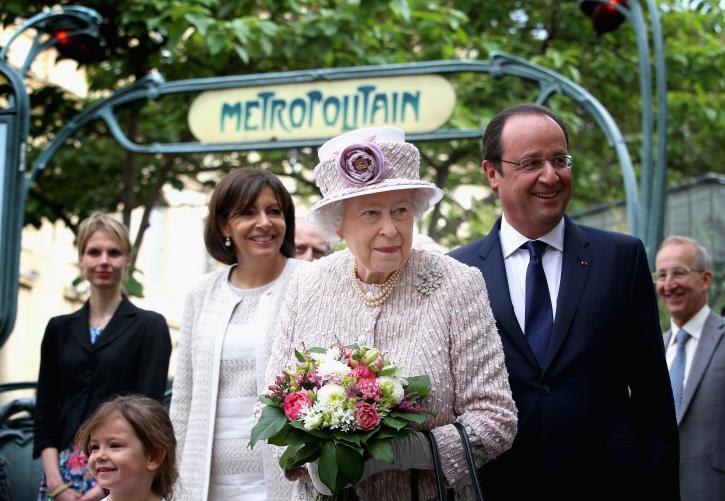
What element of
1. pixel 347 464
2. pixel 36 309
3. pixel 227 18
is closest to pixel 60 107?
pixel 227 18

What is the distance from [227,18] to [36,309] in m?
16.1

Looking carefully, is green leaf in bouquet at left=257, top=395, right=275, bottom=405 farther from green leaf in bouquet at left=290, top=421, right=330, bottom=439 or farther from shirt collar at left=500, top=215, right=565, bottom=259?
shirt collar at left=500, top=215, right=565, bottom=259

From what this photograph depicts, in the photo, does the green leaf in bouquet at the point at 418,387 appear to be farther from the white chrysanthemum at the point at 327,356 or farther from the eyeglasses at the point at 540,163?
the eyeglasses at the point at 540,163

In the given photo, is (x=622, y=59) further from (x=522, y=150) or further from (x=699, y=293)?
(x=522, y=150)

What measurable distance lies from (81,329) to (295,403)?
266 cm

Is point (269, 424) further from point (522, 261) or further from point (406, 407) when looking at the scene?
point (522, 261)

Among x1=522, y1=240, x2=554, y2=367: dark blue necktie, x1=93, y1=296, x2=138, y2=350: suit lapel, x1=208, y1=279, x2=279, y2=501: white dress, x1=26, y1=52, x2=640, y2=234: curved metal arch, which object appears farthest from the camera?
x1=26, y1=52, x2=640, y2=234: curved metal arch

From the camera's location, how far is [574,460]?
3.78 meters

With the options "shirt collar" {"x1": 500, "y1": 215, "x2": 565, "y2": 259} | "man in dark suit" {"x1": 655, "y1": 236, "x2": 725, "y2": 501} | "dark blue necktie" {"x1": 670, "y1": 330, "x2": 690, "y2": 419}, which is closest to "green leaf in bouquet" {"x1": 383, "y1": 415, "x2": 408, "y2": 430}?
"shirt collar" {"x1": 500, "y1": 215, "x2": 565, "y2": 259}

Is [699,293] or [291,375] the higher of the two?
[699,293]

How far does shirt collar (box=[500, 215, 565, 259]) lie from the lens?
4.11 m

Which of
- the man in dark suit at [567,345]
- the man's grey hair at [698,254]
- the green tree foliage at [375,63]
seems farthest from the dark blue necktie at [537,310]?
the green tree foliage at [375,63]

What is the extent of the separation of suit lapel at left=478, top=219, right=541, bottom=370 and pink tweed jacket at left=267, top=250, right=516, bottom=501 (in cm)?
39

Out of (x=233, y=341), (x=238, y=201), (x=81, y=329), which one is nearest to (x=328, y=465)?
(x=233, y=341)
